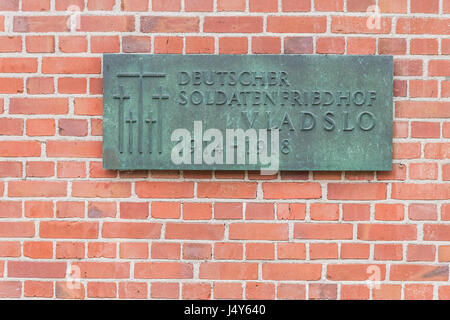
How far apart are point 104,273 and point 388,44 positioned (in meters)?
1.59

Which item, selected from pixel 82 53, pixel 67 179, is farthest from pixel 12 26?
pixel 67 179

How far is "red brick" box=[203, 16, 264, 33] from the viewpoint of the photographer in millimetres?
2326

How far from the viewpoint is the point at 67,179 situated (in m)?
2.34

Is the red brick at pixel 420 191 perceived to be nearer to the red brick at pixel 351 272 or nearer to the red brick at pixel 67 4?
the red brick at pixel 351 272

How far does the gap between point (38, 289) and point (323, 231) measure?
127cm

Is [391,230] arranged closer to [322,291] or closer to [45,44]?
[322,291]

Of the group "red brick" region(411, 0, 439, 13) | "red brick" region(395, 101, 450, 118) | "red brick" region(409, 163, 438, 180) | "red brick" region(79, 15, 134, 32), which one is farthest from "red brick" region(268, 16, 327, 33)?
"red brick" region(409, 163, 438, 180)

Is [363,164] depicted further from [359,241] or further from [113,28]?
[113,28]

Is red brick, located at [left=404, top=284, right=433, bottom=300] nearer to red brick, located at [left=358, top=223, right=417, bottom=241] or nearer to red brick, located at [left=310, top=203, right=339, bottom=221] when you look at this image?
red brick, located at [left=358, top=223, right=417, bottom=241]

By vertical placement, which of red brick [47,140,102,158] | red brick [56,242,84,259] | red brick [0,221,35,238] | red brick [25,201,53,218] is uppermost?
red brick [47,140,102,158]

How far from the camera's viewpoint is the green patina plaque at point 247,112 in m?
2.30

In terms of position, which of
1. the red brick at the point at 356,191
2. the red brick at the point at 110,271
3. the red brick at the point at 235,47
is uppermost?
the red brick at the point at 235,47

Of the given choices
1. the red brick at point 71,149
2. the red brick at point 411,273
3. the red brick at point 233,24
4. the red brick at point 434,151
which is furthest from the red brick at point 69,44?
the red brick at point 411,273

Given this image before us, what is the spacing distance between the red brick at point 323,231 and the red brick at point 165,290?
0.57 m
